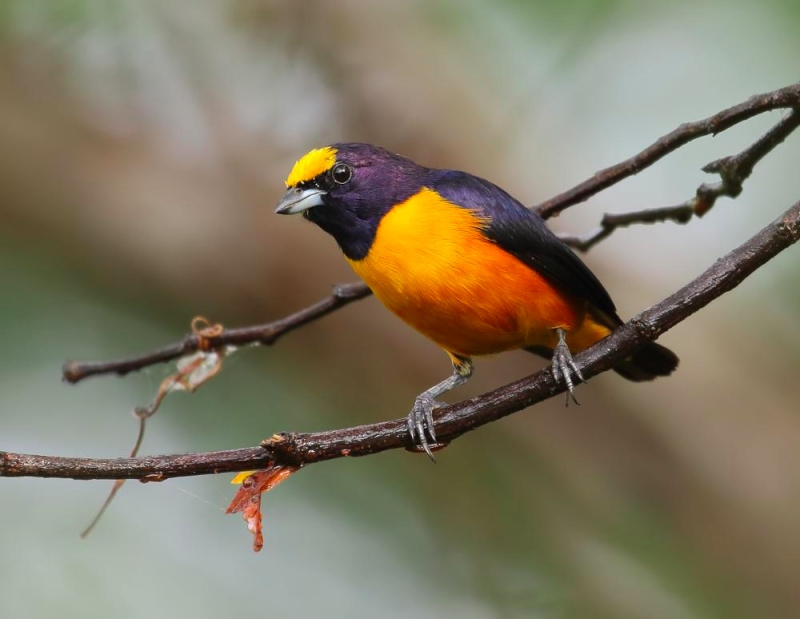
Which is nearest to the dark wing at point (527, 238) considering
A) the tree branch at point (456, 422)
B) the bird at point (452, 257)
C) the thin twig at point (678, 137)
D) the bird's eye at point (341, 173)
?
the bird at point (452, 257)

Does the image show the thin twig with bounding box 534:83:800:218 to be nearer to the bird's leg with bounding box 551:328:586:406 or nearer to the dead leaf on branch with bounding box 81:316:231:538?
the bird's leg with bounding box 551:328:586:406

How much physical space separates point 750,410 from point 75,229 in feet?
9.86

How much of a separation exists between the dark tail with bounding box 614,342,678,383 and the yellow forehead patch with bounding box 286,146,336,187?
122 cm

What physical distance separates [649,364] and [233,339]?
1463 millimetres

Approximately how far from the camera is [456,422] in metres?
2.33

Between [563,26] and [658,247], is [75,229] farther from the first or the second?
[658,247]

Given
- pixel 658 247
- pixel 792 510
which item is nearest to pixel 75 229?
pixel 658 247

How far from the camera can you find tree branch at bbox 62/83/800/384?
2.41 m

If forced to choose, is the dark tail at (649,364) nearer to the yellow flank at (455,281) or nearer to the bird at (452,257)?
the bird at (452,257)

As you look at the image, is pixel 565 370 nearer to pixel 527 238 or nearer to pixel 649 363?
pixel 527 238

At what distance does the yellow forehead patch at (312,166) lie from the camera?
10.3 feet

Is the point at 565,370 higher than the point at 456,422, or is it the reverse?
the point at 565,370

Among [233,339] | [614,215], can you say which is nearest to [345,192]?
[233,339]

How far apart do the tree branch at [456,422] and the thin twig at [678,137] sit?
38 centimetres
